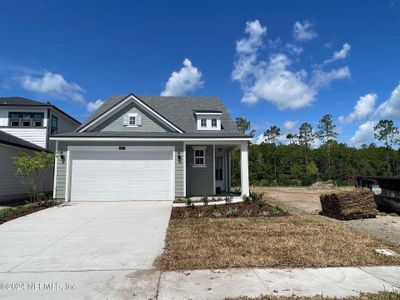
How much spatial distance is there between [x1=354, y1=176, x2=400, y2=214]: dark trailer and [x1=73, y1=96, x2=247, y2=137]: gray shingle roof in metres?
6.56

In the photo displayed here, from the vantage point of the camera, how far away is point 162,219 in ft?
31.8

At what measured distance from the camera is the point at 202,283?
4.40m

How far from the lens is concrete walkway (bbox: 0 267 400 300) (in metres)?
4.05

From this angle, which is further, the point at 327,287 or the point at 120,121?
the point at 120,121

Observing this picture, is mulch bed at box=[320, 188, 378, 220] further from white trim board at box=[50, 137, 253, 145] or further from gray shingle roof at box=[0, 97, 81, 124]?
gray shingle roof at box=[0, 97, 81, 124]

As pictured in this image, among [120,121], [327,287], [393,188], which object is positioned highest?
[120,121]

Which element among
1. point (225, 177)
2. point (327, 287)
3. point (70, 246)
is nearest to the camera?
point (327, 287)

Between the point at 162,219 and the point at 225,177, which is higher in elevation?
the point at 225,177

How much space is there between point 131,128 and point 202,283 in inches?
489

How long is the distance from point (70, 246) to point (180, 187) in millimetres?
8170

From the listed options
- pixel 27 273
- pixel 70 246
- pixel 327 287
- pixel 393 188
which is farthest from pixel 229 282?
pixel 393 188

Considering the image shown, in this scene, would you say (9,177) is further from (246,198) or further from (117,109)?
(246,198)

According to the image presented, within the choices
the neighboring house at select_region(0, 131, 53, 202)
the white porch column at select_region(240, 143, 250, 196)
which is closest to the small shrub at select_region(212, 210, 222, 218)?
the white porch column at select_region(240, 143, 250, 196)

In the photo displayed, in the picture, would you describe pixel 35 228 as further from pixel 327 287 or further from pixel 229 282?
pixel 327 287
